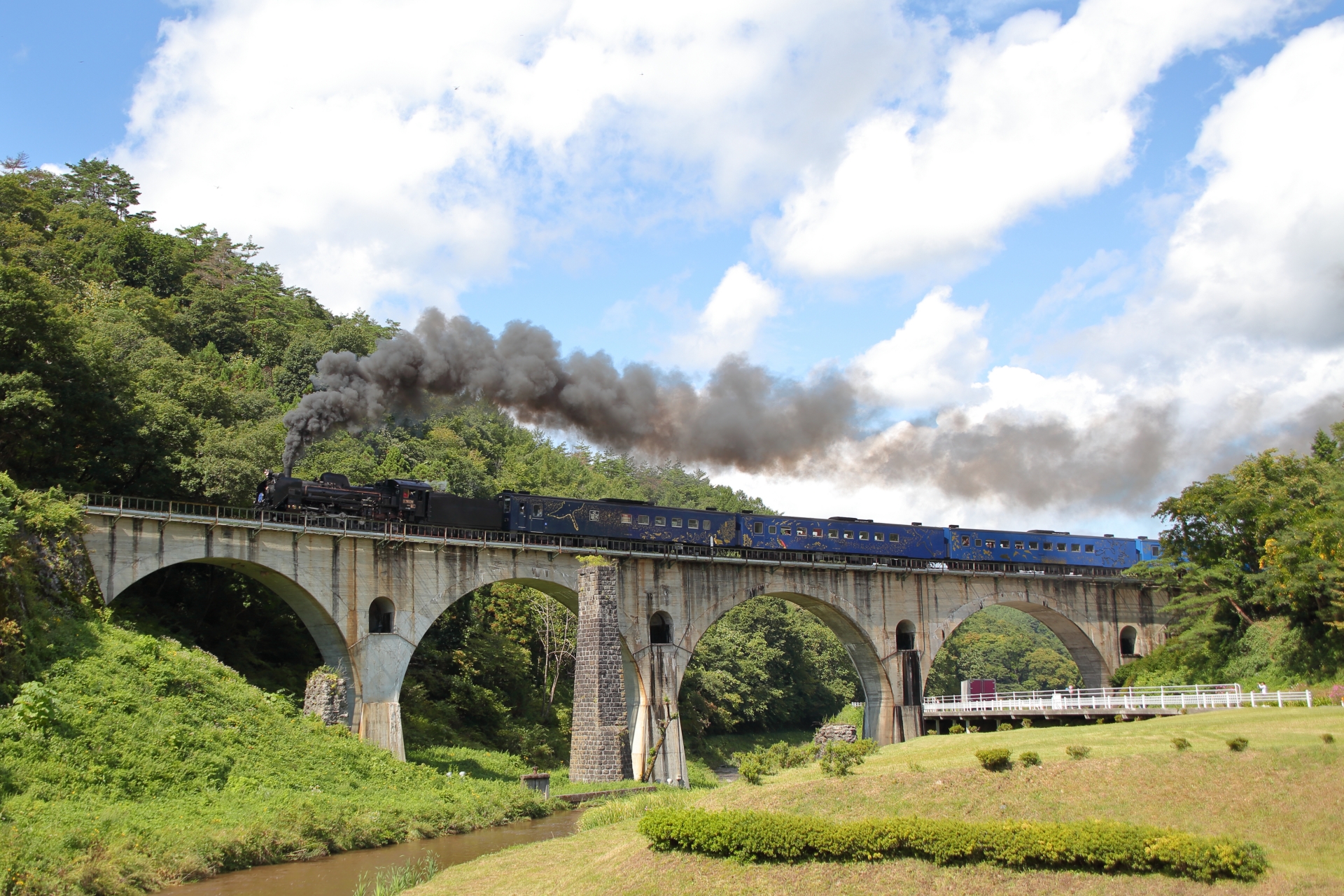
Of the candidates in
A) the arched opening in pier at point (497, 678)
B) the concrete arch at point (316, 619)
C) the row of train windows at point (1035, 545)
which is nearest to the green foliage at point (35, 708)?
the concrete arch at point (316, 619)

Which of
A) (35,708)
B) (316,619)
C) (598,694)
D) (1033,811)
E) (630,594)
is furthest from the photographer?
(630,594)

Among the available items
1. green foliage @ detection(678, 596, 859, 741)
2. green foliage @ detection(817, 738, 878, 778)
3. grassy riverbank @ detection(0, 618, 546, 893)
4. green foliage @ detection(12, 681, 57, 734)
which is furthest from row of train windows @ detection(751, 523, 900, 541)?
green foliage @ detection(12, 681, 57, 734)

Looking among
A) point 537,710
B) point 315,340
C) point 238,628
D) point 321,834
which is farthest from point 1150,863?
point 315,340

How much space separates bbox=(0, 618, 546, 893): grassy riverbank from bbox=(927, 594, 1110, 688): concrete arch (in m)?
28.0

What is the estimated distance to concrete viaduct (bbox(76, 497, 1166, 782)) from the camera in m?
33.3

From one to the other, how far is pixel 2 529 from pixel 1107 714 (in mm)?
35670

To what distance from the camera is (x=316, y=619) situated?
Answer: 36.1 meters

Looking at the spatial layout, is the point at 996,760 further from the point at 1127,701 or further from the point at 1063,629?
the point at 1063,629

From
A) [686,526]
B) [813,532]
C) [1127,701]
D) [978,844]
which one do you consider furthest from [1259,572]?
[978,844]

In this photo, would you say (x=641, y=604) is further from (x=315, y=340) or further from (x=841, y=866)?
(x=315, y=340)

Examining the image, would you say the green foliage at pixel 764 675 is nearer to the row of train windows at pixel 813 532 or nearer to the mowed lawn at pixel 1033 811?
the row of train windows at pixel 813 532

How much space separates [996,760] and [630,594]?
22673 millimetres

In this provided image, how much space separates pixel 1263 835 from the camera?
20.1 m

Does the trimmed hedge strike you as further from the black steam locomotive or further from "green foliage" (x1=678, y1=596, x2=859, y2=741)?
"green foliage" (x1=678, y1=596, x2=859, y2=741)
